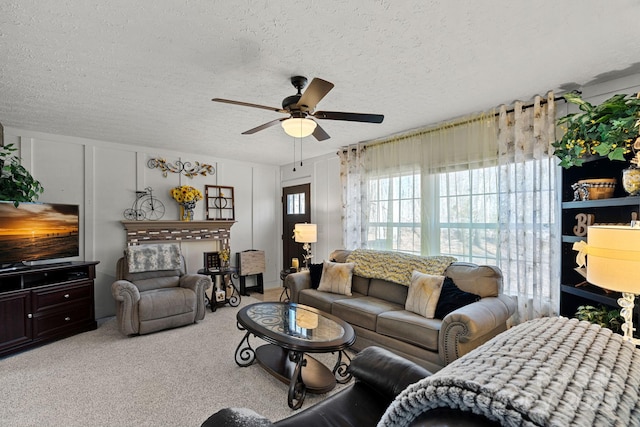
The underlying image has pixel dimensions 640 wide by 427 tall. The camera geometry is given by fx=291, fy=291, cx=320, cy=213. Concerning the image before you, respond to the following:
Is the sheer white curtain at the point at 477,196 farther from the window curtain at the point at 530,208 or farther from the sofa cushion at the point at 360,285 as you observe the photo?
the sofa cushion at the point at 360,285

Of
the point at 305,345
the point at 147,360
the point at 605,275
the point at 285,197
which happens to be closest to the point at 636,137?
the point at 605,275

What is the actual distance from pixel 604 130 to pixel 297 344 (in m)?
2.55

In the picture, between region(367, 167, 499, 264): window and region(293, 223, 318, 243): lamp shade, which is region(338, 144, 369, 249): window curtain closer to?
region(367, 167, 499, 264): window

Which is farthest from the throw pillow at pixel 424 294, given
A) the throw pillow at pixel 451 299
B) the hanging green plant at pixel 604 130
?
the hanging green plant at pixel 604 130

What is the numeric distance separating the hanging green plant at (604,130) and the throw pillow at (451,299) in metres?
1.38

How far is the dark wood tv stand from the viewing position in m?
3.02

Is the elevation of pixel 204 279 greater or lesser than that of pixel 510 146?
lesser

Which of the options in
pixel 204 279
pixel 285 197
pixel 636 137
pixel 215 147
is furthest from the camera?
pixel 285 197

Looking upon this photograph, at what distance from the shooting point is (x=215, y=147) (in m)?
4.55

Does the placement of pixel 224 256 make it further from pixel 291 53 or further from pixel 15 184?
pixel 291 53

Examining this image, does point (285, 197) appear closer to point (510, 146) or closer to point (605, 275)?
point (510, 146)

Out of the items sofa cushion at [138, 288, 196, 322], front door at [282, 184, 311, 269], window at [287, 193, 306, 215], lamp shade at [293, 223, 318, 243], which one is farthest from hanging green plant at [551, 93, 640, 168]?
sofa cushion at [138, 288, 196, 322]

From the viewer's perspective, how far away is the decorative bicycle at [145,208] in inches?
174

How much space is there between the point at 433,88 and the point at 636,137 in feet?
4.60
